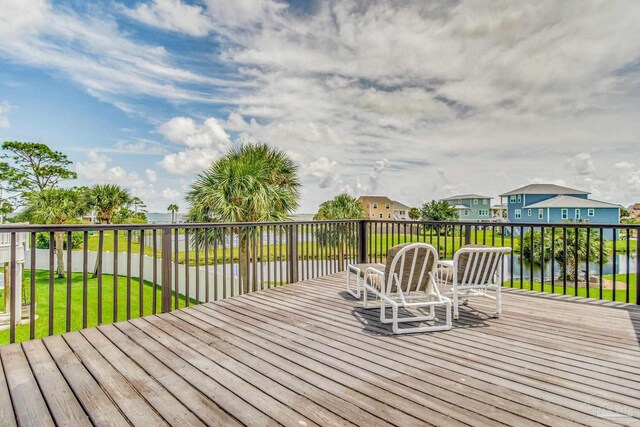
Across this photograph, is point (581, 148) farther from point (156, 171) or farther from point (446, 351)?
point (156, 171)

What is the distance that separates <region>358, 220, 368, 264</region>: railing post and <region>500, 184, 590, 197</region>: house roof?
4096 cm

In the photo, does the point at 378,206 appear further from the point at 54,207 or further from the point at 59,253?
the point at 54,207

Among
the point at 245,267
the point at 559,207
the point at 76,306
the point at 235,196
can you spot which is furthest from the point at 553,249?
the point at 559,207

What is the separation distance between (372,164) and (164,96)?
1307 centimetres

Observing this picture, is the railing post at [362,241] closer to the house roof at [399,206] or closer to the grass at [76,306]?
the grass at [76,306]

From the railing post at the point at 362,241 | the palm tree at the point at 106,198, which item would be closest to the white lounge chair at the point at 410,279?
the railing post at the point at 362,241

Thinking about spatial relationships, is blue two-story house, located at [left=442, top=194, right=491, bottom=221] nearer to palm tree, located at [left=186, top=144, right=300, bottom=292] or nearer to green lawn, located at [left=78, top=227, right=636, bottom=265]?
green lawn, located at [left=78, top=227, right=636, bottom=265]

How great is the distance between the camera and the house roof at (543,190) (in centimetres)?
3919

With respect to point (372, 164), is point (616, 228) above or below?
below

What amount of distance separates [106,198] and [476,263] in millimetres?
22060

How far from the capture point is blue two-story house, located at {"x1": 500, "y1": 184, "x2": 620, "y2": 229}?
99.3 feet

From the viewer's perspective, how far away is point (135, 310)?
45.7 ft

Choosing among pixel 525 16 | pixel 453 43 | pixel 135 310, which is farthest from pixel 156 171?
pixel 525 16

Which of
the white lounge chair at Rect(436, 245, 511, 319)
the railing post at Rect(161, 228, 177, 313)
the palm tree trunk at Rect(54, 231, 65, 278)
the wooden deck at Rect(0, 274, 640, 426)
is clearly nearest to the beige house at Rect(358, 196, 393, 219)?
the palm tree trunk at Rect(54, 231, 65, 278)
